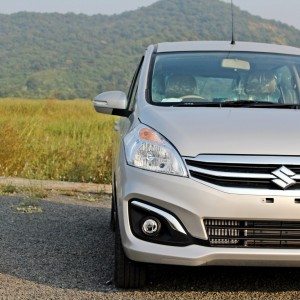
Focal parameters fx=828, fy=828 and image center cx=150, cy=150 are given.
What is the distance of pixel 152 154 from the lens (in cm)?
468

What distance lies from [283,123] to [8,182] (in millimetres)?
6842

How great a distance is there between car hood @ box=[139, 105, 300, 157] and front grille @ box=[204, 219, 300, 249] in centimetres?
38

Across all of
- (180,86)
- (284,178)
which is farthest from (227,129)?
(180,86)

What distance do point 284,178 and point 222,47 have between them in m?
2.13

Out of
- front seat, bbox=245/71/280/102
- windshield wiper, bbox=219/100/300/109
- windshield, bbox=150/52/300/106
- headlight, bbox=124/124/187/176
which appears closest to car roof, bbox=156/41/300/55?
windshield, bbox=150/52/300/106

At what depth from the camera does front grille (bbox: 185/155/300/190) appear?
14.6ft

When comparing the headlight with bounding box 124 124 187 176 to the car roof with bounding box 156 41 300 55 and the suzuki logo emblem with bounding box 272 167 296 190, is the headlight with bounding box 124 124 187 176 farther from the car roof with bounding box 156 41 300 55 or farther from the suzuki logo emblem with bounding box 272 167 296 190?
the car roof with bounding box 156 41 300 55

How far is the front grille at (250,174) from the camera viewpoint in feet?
14.6

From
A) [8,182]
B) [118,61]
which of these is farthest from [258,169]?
[118,61]

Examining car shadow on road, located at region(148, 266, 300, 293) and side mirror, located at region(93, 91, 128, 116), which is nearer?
car shadow on road, located at region(148, 266, 300, 293)

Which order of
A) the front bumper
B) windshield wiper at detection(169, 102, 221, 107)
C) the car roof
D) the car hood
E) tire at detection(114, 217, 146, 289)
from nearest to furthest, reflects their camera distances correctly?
the front bumper → the car hood → tire at detection(114, 217, 146, 289) → windshield wiper at detection(169, 102, 221, 107) → the car roof

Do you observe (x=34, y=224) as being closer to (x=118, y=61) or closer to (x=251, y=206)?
(x=251, y=206)

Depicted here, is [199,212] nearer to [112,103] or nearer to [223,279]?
[223,279]

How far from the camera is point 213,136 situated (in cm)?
459
